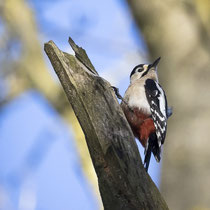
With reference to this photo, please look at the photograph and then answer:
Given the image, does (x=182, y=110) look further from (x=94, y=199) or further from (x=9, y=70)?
(x=9, y=70)

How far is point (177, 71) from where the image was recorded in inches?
247

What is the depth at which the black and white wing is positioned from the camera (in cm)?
489

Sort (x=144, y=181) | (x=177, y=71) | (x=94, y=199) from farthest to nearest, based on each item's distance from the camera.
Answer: (x=94, y=199) → (x=177, y=71) → (x=144, y=181)

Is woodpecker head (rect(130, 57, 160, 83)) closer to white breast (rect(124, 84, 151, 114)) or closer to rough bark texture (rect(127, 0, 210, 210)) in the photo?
rough bark texture (rect(127, 0, 210, 210))

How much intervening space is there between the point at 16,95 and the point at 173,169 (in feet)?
11.7

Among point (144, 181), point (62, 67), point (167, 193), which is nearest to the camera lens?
point (144, 181)

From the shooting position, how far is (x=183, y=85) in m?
6.14

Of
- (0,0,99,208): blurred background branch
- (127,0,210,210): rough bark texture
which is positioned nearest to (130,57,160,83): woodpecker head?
(127,0,210,210): rough bark texture

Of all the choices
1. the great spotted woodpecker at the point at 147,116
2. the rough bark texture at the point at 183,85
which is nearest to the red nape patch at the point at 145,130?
the great spotted woodpecker at the point at 147,116

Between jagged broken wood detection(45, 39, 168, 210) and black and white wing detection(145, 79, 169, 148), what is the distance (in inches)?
66.2

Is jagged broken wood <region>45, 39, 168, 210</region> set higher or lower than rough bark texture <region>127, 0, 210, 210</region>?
lower

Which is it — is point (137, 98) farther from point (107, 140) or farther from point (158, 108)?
point (107, 140)

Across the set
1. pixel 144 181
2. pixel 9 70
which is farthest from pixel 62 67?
pixel 9 70

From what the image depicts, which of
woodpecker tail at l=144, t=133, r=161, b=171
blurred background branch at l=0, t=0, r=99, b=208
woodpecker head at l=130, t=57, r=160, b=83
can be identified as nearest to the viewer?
woodpecker tail at l=144, t=133, r=161, b=171
